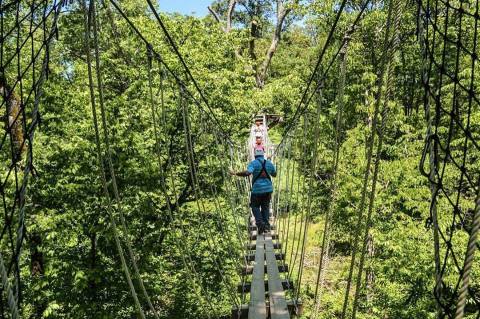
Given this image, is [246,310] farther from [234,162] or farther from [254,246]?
[234,162]

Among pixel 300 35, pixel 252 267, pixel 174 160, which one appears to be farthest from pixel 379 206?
pixel 300 35

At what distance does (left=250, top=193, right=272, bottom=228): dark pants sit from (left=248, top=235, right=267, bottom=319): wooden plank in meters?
0.63

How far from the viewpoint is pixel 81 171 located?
518 cm

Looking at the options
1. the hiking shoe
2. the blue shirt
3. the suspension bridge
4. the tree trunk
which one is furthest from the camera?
the tree trunk

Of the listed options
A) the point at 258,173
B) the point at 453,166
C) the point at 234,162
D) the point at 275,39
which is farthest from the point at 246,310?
the point at 275,39

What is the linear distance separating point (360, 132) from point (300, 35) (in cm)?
1435

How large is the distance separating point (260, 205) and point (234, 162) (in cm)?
157

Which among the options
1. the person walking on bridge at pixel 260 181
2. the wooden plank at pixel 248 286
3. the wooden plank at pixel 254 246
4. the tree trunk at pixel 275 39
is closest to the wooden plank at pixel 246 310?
the wooden plank at pixel 248 286

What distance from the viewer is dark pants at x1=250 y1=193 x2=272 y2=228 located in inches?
148

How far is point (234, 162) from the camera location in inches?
211

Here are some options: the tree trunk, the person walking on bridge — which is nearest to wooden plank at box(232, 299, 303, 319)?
the person walking on bridge

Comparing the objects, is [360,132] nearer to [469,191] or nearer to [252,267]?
[469,191]

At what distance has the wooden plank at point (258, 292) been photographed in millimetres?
2004

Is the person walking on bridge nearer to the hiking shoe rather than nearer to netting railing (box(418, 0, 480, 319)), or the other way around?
the hiking shoe
